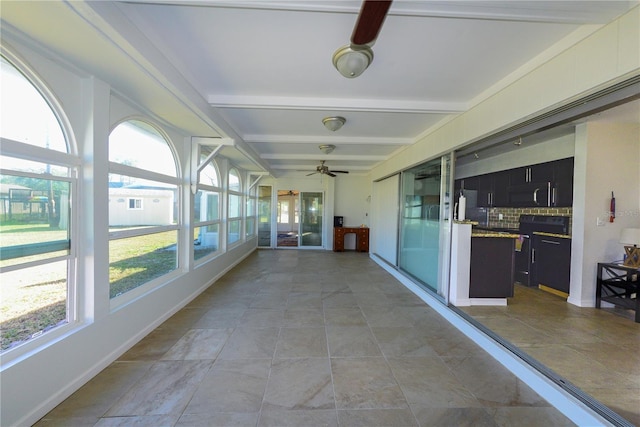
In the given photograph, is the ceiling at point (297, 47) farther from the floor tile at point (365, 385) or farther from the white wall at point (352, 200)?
the white wall at point (352, 200)

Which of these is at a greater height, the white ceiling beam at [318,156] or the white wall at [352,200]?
the white ceiling beam at [318,156]

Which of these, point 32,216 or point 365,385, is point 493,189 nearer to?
point 365,385

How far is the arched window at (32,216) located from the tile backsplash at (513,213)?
20.3 ft

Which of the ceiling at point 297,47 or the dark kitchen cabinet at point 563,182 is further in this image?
the dark kitchen cabinet at point 563,182

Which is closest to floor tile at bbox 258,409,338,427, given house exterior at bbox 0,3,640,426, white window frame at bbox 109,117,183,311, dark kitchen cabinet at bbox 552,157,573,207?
house exterior at bbox 0,3,640,426

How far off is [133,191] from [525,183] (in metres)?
6.01

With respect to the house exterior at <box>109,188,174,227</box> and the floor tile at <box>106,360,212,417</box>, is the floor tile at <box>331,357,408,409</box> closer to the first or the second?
the floor tile at <box>106,360,212,417</box>

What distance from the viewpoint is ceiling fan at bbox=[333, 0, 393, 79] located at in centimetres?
96

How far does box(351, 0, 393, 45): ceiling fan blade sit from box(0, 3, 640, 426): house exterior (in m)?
1.53

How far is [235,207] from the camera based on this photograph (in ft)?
21.8

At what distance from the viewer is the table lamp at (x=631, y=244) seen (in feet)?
10.1

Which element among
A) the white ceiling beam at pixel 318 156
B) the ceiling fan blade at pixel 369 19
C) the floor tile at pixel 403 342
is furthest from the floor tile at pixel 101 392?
the white ceiling beam at pixel 318 156

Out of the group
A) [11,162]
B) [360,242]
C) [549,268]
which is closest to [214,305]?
[11,162]

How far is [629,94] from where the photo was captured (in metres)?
1.54
